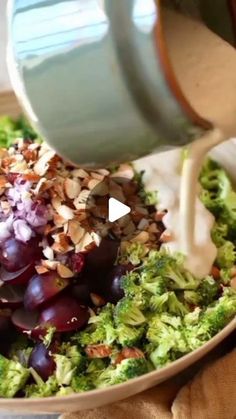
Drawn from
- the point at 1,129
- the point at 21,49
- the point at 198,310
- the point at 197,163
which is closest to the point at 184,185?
the point at 197,163

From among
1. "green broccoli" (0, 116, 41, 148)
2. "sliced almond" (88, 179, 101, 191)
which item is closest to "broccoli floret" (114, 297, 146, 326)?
"sliced almond" (88, 179, 101, 191)

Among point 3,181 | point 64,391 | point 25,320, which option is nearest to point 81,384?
point 64,391

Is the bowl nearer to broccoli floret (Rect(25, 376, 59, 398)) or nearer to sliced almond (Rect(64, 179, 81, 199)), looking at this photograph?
broccoli floret (Rect(25, 376, 59, 398))

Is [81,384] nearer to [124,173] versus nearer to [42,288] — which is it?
[42,288]

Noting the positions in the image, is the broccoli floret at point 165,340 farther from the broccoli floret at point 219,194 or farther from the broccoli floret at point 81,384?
the broccoli floret at point 219,194

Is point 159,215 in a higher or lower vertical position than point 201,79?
lower
